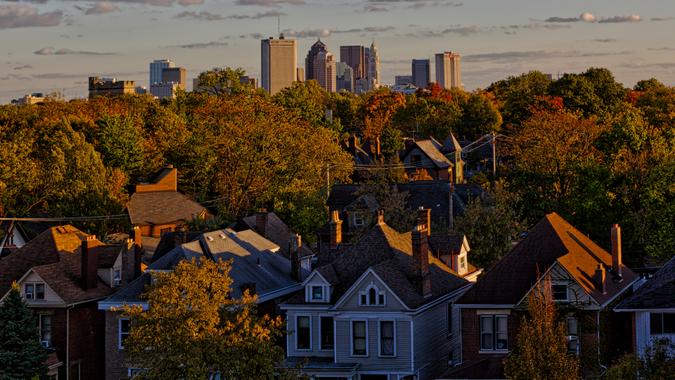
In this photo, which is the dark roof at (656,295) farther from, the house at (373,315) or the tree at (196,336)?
the tree at (196,336)

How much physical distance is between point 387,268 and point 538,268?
22.7 feet

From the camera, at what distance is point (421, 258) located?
5081 centimetres

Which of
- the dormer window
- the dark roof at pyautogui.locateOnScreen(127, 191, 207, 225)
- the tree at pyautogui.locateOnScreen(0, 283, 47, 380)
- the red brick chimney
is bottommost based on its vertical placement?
the tree at pyautogui.locateOnScreen(0, 283, 47, 380)

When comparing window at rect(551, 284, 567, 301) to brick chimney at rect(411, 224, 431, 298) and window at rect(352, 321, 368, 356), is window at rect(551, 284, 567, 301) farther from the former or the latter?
window at rect(352, 321, 368, 356)

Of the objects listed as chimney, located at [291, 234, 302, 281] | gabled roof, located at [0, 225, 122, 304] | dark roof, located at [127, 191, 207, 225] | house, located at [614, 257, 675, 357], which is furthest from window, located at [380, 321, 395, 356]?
dark roof, located at [127, 191, 207, 225]

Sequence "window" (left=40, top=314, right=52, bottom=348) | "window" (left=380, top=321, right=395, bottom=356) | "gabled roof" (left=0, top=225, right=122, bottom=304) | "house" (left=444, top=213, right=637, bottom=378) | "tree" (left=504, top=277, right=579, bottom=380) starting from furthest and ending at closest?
"gabled roof" (left=0, top=225, right=122, bottom=304) < "window" (left=40, top=314, right=52, bottom=348) < "window" (left=380, top=321, right=395, bottom=356) < "house" (left=444, top=213, right=637, bottom=378) < "tree" (left=504, top=277, right=579, bottom=380)

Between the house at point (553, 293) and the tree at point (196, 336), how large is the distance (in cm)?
894

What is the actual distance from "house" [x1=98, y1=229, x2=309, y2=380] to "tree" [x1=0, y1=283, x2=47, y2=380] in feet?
11.9

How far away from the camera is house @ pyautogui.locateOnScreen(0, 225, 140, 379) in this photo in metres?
54.8

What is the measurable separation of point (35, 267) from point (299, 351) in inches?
554

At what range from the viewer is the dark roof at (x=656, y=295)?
43531mm

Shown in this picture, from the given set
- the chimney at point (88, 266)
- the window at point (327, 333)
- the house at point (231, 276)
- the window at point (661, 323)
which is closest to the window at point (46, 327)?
the chimney at point (88, 266)

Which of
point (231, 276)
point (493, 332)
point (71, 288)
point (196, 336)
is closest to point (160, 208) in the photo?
point (71, 288)

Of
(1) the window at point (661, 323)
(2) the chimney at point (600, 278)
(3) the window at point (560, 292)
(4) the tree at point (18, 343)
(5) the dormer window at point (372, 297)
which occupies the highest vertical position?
(2) the chimney at point (600, 278)
